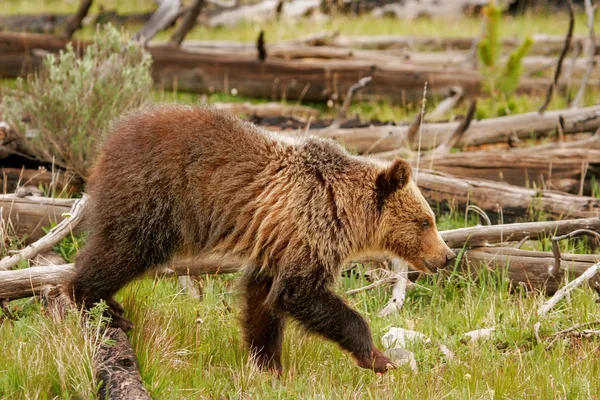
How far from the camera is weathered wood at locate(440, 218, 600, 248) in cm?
640

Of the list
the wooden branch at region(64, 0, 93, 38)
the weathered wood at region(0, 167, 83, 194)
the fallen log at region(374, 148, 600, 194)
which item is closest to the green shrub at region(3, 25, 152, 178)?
the weathered wood at region(0, 167, 83, 194)

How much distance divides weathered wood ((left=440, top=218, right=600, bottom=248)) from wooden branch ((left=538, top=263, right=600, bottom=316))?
0.48 m

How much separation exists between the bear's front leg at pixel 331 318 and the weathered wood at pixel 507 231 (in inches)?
59.1

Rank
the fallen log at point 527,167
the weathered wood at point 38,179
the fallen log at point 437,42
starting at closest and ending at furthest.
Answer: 1. the weathered wood at point 38,179
2. the fallen log at point 527,167
3. the fallen log at point 437,42

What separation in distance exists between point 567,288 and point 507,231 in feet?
2.29

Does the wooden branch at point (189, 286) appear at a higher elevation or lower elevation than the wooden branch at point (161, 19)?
lower

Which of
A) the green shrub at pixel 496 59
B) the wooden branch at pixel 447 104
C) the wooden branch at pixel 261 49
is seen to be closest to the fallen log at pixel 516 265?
the green shrub at pixel 496 59

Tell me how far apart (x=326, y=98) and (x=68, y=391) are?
8482 millimetres

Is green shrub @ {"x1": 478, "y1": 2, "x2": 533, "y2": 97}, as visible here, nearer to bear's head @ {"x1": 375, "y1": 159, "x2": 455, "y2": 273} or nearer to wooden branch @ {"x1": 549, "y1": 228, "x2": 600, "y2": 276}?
wooden branch @ {"x1": 549, "y1": 228, "x2": 600, "y2": 276}

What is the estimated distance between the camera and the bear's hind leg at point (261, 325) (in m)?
5.35

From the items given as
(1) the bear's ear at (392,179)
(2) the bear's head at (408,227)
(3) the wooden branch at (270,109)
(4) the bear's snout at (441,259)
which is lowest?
(3) the wooden branch at (270,109)

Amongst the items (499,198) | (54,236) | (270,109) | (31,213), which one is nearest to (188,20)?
(270,109)

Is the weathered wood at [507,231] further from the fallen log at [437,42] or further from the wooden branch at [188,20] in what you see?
the fallen log at [437,42]

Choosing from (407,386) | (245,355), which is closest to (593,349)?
(407,386)
